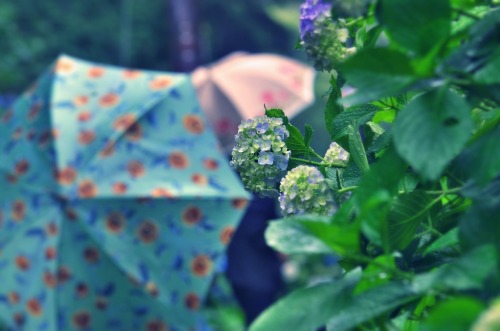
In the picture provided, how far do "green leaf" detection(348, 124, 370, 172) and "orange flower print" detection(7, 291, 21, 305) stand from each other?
10.9 ft

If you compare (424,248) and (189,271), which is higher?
(424,248)

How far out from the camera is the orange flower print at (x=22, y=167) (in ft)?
12.8

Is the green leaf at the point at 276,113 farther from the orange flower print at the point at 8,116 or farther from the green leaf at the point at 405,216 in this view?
the orange flower print at the point at 8,116

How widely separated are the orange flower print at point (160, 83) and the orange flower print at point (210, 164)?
39 cm

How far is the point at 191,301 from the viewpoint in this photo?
403 cm

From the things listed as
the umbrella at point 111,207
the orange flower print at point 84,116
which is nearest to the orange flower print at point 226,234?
the umbrella at point 111,207

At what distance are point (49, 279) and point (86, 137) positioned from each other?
1.93 feet

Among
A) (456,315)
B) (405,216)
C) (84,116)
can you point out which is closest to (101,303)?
(84,116)

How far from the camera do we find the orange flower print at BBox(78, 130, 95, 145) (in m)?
3.87

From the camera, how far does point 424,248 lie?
851 millimetres

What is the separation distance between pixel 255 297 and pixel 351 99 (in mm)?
4917

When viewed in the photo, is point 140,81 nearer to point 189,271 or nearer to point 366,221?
point 189,271

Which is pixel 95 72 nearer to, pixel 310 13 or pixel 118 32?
pixel 310 13

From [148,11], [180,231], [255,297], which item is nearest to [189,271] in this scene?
[180,231]
